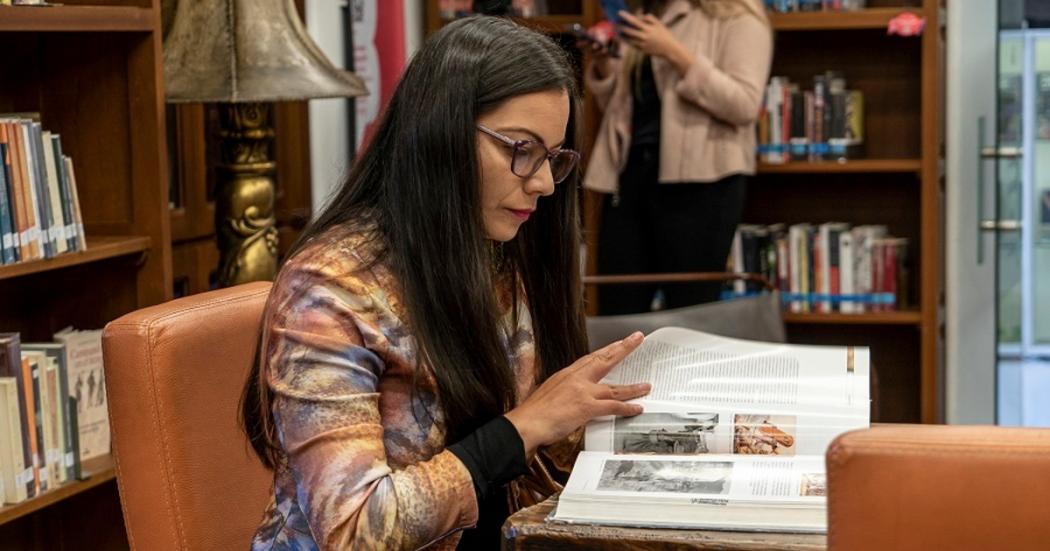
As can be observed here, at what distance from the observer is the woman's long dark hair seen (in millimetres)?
1324

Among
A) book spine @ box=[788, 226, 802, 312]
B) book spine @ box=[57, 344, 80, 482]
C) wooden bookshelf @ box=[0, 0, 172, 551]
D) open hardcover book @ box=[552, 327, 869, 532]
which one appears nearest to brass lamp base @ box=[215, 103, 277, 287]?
wooden bookshelf @ box=[0, 0, 172, 551]

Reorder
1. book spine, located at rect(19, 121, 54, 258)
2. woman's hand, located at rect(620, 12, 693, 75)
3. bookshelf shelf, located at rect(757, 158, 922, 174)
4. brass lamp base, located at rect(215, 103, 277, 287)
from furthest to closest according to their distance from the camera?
bookshelf shelf, located at rect(757, 158, 922, 174), woman's hand, located at rect(620, 12, 693, 75), brass lamp base, located at rect(215, 103, 277, 287), book spine, located at rect(19, 121, 54, 258)

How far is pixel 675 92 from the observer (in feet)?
11.8

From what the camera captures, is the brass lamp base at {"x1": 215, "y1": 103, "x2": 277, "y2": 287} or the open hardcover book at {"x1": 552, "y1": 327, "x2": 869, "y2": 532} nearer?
the open hardcover book at {"x1": 552, "y1": 327, "x2": 869, "y2": 532}

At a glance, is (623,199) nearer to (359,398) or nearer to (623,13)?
(623,13)

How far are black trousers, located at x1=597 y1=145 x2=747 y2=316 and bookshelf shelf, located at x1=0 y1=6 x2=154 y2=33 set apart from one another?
151 centimetres

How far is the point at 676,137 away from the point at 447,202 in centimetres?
230

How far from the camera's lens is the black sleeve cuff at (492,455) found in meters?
1.26

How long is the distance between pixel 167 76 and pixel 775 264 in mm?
2101

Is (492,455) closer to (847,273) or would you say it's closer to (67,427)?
(67,427)

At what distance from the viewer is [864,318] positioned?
4082mm

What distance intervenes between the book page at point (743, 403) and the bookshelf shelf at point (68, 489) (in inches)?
51.4

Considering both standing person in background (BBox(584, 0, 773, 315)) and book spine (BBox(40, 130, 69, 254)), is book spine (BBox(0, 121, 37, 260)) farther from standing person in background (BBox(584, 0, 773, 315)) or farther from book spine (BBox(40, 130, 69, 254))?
standing person in background (BBox(584, 0, 773, 315))

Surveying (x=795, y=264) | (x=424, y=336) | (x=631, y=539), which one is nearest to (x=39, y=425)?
(x=424, y=336)
